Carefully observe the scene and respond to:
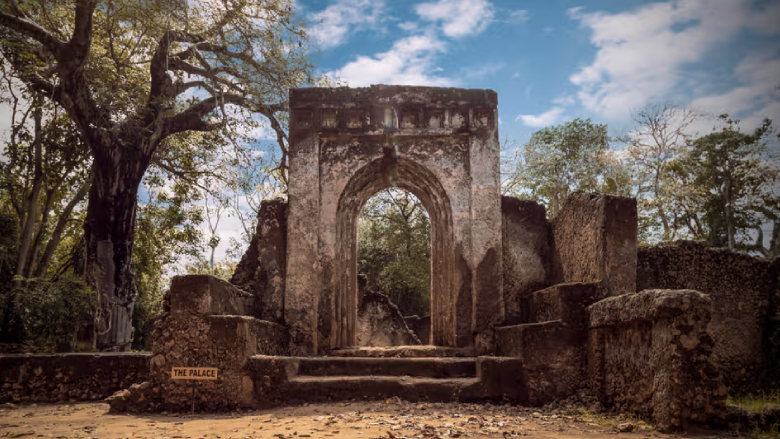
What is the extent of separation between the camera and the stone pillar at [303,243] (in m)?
7.76

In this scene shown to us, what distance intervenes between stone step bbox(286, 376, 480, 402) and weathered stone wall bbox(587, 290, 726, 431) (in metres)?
1.63

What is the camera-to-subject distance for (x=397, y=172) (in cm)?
866

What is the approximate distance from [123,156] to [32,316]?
340cm

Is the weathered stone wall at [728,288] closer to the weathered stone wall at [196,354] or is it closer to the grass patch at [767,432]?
the grass patch at [767,432]

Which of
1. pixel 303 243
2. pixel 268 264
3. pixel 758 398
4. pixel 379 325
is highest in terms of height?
pixel 303 243

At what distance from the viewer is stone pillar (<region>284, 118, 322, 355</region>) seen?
25.5 ft

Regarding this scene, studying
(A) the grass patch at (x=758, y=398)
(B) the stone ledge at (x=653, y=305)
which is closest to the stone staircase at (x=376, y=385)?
(B) the stone ledge at (x=653, y=305)

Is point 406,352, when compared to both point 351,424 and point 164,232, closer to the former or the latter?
point 351,424

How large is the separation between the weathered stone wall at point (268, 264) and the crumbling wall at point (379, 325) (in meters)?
6.71

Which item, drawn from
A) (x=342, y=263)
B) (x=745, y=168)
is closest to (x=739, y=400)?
(x=342, y=263)

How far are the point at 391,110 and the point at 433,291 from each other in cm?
292

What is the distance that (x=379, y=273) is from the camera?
2231cm

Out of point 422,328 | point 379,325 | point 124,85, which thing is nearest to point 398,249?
point 422,328

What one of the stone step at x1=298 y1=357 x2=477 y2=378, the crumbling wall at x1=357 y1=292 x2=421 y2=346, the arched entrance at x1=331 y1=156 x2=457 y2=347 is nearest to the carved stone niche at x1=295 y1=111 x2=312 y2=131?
the arched entrance at x1=331 y1=156 x2=457 y2=347
